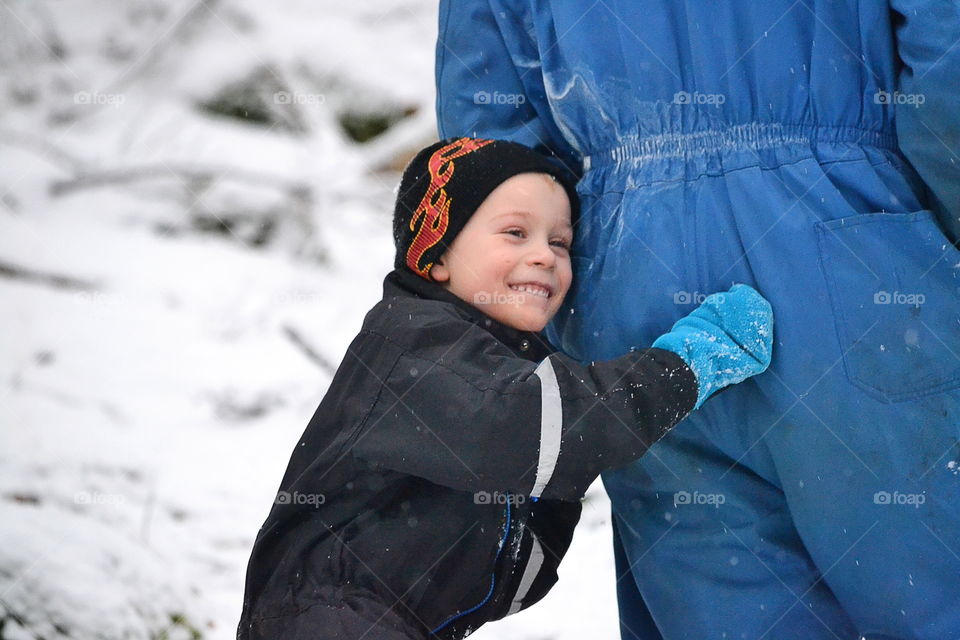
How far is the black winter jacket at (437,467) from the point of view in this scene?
1336mm

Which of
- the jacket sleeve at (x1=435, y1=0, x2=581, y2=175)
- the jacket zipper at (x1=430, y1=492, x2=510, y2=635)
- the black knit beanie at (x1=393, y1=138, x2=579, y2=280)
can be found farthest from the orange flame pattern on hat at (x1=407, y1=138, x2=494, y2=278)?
the jacket zipper at (x1=430, y1=492, x2=510, y2=635)

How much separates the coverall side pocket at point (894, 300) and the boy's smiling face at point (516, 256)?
44 cm

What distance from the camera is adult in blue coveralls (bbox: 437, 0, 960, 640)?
1317 mm

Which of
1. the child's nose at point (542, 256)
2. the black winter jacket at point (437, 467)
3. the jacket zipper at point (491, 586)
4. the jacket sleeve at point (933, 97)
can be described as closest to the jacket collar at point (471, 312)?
the black winter jacket at point (437, 467)

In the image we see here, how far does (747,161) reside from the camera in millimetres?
1423

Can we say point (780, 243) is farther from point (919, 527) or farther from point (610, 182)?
point (919, 527)

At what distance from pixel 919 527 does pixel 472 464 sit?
0.59m

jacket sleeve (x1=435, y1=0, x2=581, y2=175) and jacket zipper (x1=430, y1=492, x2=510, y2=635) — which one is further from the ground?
jacket sleeve (x1=435, y1=0, x2=581, y2=175)

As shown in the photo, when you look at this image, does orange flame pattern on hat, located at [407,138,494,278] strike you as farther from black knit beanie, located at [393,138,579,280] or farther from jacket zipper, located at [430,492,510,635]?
jacket zipper, located at [430,492,510,635]

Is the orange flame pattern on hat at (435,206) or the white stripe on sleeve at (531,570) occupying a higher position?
the orange flame pattern on hat at (435,206)

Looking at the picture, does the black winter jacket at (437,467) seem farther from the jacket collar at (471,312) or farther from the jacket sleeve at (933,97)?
the jacket sleeve at (933,97)

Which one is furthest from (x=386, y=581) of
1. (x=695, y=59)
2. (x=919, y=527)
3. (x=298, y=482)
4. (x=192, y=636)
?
(x=192, y=636)

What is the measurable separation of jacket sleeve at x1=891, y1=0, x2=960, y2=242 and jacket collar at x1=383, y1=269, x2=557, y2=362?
0.62 metres

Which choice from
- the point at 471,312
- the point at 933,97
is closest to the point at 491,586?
the point at 471,312
